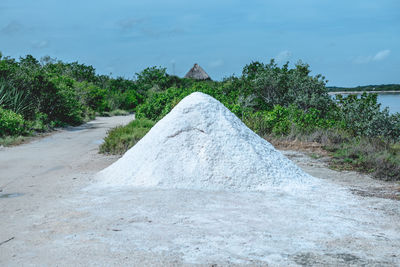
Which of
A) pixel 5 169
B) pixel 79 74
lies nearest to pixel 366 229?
pixel 5 169

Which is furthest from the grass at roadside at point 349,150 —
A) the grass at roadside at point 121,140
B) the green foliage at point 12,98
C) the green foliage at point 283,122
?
the green foliage at point 12,98

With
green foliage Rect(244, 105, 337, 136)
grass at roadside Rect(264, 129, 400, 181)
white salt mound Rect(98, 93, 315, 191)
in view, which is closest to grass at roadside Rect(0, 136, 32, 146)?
white salt mound Rect(98, 93, 315, 191)

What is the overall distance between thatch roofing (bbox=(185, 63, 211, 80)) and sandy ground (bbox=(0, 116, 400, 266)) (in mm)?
36399

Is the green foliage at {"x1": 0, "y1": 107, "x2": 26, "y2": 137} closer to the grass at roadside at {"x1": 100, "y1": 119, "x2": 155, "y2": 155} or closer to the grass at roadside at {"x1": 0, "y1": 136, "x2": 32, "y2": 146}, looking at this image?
the grass at roadside at {"x1": 0, "y1": 136, "x2": 32, "y2": 146}

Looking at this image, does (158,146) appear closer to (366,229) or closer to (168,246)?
(168,246)

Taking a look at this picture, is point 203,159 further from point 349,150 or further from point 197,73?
point 197,73

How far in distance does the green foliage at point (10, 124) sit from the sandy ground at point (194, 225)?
22.1ft

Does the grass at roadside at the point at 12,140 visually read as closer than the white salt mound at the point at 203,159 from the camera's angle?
No

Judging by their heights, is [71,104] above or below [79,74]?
below

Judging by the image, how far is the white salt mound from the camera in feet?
21.4

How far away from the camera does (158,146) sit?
7039 millimetres

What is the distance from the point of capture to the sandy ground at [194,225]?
3.85 m

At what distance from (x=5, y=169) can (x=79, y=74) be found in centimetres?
2699

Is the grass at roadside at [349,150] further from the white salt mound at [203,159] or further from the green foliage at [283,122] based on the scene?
the white salt mound at [203,159]
